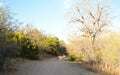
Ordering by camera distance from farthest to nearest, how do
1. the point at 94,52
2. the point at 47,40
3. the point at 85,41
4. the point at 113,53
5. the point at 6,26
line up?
1. the point at 47,40
2. the point at 85,41
3. the point at 94,52
4. the point at 113,53
5. the point at 6,26

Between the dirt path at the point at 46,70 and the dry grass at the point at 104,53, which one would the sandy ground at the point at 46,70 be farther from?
the dry grass at the point at 104,53

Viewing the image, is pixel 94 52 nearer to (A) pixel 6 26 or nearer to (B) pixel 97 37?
(B) pixel 97 37

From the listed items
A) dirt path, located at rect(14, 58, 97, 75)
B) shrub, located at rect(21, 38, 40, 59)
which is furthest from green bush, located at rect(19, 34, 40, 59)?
dirt path, located at rect(14, 58, 97, 75)

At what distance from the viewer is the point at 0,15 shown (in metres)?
18.1

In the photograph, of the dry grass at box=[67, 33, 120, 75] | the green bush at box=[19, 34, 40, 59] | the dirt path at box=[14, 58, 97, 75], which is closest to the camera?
the dirt path at box=[14, 58, 97, 75]

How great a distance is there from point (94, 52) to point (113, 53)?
675cm

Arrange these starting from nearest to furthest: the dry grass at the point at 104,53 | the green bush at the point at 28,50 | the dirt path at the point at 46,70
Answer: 1. the dirt path at the point at 46,70
2. the dry grass at the point at 104,53
3. the green bush at the point at 28,50

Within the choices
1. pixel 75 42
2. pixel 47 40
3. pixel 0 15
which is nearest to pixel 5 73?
pixel 0 15

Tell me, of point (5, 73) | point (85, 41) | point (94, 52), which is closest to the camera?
point (5, 73)

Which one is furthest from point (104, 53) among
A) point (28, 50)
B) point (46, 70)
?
point (28, 50)

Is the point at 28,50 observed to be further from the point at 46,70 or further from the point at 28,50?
the point at 46,70

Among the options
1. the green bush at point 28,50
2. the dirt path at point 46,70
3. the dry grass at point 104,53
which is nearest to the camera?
the dirt path at point 46,70

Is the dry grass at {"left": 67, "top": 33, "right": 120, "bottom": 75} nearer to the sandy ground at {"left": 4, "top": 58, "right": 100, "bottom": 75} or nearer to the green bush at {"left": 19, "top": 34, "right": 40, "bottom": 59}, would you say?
the sandy ground at {"left": 4, "top": 58, "right": 100, "bottom": 75}

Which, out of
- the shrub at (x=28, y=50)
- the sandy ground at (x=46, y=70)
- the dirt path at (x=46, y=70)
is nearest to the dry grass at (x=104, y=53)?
the sandy ground at (x=46, y=70)
